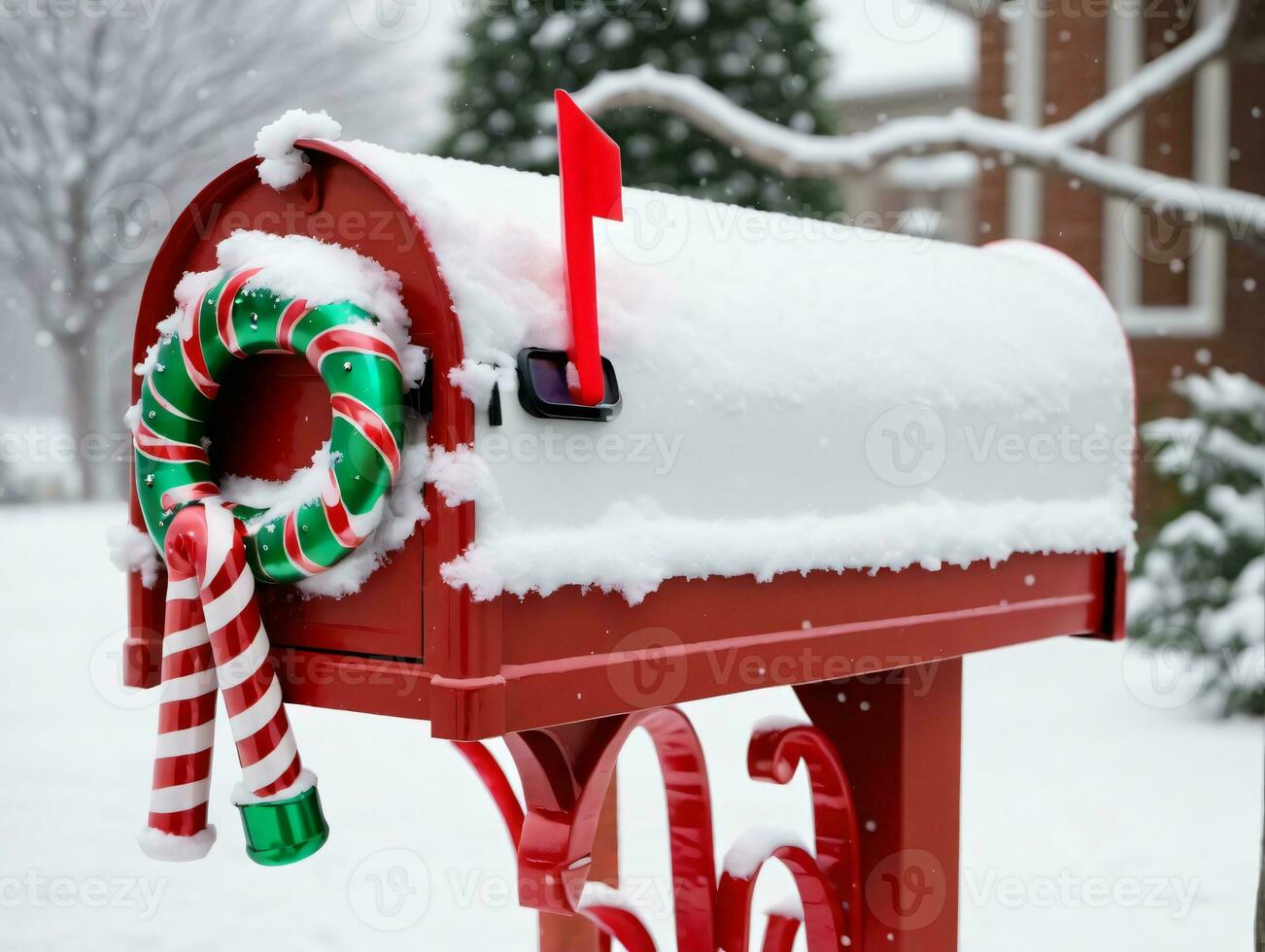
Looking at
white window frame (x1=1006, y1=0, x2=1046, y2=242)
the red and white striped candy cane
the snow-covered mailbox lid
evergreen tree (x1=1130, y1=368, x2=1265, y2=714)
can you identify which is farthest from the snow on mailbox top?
white window frame (x1=1006, y1=0, x2=1046, y2=242)

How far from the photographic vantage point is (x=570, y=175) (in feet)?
2.92

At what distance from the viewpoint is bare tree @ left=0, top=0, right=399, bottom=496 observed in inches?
177

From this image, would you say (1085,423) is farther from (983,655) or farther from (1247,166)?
(1247,166)

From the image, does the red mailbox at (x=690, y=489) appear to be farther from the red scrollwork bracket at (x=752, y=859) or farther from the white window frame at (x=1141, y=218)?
the white window frame at (x=1141, y=218)

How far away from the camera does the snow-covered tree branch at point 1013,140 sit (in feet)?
11.6

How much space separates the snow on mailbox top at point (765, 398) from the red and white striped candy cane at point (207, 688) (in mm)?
187

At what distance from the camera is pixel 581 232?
35.1 inches

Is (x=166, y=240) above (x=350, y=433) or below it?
above

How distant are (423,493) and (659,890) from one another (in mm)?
2174

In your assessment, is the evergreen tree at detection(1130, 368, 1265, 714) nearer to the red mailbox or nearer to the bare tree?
the red mailbox

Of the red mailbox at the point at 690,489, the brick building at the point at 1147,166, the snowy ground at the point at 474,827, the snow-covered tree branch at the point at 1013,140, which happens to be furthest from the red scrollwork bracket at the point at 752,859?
the brick building at the point at 1147,166

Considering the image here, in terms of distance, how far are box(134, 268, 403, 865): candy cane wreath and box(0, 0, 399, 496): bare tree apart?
3.63 m

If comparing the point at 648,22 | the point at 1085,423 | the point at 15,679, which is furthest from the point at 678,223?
the point at 648,22

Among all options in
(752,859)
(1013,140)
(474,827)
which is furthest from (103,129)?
(752,859)
